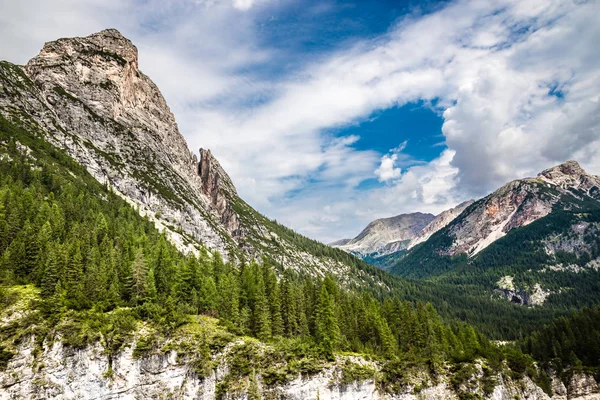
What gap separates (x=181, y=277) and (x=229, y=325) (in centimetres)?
1505

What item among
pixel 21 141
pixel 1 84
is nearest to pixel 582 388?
pixel 21 141

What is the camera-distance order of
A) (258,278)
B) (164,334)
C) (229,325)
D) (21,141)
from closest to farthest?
(164,334) < (229,325) < (258,278) < (21,141)

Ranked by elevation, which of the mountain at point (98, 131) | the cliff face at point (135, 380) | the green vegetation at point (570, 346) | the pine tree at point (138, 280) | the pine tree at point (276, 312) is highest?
the mountain at point (98, 131)

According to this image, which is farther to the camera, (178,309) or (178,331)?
(178,309)

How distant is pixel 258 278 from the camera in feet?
273

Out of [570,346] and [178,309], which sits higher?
[178,309]

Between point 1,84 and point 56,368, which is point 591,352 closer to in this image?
point 56,368

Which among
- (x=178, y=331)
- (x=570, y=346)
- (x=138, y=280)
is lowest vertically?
(x=570, y=346)

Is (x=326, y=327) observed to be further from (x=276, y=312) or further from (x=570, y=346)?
(x=570, y=346)

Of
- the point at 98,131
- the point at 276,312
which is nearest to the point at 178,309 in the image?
the point at 276,312

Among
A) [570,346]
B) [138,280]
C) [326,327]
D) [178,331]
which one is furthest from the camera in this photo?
[570,346]

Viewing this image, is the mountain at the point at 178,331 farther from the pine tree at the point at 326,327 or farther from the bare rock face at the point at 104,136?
the bare rock face at the point at 104,136

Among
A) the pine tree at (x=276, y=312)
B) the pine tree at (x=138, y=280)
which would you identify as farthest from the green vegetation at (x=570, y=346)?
the pine tree at (x=138, y=280)

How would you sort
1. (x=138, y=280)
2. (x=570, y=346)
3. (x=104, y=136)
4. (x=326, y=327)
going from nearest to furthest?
(x=138, y=280) < (x=326, y=327) < (x=570, y=346) < (x=104, y=136)
